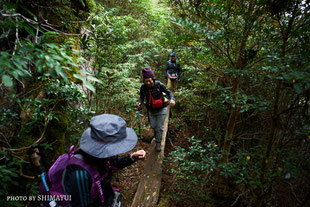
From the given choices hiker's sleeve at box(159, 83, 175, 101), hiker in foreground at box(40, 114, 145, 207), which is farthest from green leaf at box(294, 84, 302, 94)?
hiker's sleeve at box(159, 83, 175, 101)

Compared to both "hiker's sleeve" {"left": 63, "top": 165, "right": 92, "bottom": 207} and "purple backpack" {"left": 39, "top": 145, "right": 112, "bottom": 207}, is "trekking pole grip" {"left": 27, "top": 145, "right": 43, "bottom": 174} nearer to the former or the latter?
"purple backpack" {"left": 39, "top": 145, "right": 112, "bottom": 207}

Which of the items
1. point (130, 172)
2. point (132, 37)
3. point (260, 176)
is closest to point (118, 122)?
point (260, 176)

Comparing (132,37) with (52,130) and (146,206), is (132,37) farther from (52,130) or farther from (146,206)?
(146,206)

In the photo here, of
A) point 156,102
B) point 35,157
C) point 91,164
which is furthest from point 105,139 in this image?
point 156,102

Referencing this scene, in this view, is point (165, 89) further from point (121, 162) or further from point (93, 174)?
point (93, 174)

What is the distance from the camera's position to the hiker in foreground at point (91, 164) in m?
1.48

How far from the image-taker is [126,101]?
6465mm

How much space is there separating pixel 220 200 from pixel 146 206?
4.99ft

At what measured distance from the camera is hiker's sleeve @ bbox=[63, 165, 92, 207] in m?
1.47

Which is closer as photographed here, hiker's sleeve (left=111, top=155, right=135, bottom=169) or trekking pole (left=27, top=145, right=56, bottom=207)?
trekking pole (left=27, top=145, right=56, bottom=207)

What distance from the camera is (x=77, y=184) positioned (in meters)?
1.47

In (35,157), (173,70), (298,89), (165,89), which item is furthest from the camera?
(173,70)

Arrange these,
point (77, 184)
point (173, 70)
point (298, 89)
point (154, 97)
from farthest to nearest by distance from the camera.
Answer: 1. point (173, 70)
2. point (154, 97)
3. point (77, 184)
4. point (298, 89)

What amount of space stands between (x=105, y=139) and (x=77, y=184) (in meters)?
0.47
